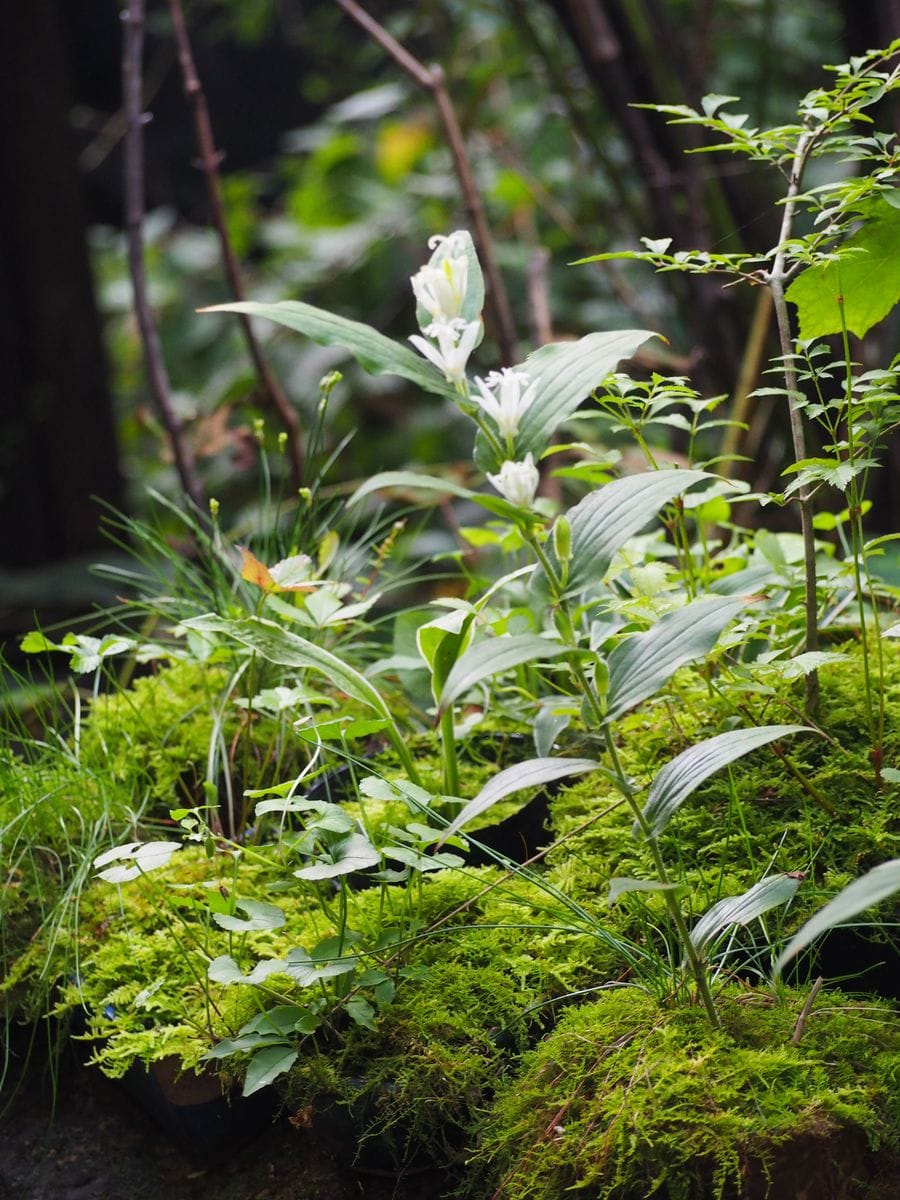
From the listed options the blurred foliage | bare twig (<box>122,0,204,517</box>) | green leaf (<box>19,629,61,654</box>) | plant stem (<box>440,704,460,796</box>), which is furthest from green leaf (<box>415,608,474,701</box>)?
the blurred foliage

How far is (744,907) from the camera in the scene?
714 millimetres

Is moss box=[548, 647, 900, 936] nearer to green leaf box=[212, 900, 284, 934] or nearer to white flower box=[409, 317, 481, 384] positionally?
green leaf box=[212, 900, 284, 934]

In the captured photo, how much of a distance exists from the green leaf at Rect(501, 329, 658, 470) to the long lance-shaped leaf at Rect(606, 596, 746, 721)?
0.14 metres

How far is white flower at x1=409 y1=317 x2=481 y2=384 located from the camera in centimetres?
68

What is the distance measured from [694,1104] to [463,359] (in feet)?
1.52

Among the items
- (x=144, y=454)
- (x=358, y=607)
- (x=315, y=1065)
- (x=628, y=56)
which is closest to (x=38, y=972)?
(x=315, y=1065)

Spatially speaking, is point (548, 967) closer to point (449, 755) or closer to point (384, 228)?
point (449, 755)

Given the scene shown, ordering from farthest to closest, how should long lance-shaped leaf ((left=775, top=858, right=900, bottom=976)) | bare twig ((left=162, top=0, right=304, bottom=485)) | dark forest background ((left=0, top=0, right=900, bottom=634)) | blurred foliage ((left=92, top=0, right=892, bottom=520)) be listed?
1. blurred foliage ((left=92, top=0, right=892, bottom=520))
2. dark forest background ((left=0, top=0, right=900, bottom=634))
3. bare twig ((left=162, top=0, right=304, bottom=485))
4. long lance-shaped leaf ((left=775, top=858, right=900, bottom=976))

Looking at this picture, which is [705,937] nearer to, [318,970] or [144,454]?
[318,970]

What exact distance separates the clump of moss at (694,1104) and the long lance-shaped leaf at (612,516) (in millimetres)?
301

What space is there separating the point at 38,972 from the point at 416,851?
1.29 feet

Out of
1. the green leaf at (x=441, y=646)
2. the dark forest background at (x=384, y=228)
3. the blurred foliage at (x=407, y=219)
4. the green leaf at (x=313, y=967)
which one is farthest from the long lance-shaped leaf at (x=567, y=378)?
the blurred foliage at (x=407, y=219)

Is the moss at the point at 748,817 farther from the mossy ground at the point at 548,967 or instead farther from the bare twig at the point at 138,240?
the bare twig at the point at 138,240

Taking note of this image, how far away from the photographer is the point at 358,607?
1.00 meters
